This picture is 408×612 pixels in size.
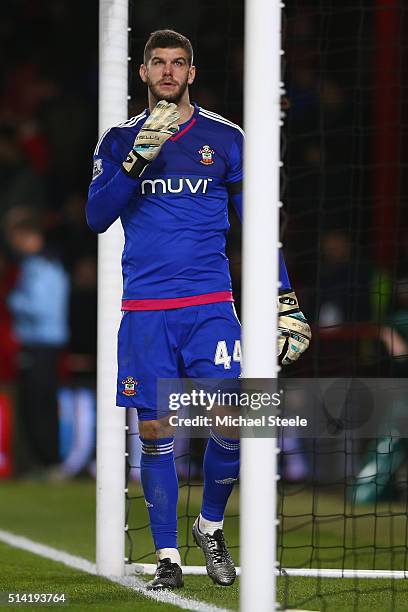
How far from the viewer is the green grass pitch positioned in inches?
189

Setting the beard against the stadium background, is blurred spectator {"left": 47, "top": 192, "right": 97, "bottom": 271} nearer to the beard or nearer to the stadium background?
the stadium background

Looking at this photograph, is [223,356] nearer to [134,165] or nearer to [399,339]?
[134,165]

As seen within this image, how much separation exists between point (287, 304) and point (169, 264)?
0.47m

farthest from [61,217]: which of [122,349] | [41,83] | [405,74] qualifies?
[122,349]

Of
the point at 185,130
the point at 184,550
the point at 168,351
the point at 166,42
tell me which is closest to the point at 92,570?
the point at 184,550

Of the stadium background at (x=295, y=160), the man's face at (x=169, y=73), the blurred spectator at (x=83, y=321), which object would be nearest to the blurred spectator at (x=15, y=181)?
the stadium background at (x=295, y=160)

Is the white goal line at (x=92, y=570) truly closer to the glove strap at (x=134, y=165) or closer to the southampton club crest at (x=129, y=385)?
the southampton club crest at (x=129, y=385)

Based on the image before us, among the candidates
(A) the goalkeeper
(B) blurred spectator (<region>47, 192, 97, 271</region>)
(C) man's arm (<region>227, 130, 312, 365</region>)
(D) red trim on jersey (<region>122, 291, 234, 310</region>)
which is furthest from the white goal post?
(B) blurred spectator (<region>47, 192, 97, 271</region>)

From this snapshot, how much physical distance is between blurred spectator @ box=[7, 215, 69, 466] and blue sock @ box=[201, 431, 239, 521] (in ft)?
18.3

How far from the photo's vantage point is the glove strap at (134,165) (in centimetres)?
473

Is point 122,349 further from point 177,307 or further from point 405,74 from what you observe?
point 405,74

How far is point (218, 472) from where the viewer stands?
16.8 feet

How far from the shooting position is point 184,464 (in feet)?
Answer: 31.0

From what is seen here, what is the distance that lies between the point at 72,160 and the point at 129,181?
8307 mm
